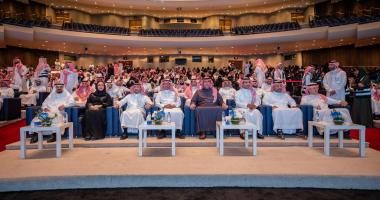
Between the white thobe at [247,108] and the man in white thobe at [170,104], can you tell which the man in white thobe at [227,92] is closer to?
the white thobe at [247,108]

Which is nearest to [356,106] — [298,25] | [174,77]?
[174,77]

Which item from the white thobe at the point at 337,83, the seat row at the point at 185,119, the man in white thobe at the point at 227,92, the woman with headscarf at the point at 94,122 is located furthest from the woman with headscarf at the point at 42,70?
the white thobe at the point at 337,83

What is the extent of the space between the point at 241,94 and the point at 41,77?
22.8 ft

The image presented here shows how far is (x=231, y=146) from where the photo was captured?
18.0ft

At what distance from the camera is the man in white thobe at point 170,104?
593cm

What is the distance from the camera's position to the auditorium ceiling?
2222 cm

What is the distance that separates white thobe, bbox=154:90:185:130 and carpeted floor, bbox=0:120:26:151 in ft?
9.46

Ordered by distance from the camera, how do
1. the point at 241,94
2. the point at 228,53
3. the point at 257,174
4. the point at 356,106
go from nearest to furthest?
the point at 257,174
the point at 241,94
the point at 356,106
the point at 228,53

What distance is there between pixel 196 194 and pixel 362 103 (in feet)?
18.7

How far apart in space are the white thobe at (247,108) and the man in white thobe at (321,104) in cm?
98

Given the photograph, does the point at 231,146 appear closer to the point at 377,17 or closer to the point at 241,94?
the point at 241,94

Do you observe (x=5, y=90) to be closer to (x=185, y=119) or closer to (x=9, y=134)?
(x=9, y=134)

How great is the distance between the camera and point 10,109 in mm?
8547

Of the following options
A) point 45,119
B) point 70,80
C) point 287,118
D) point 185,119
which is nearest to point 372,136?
point 287,118
